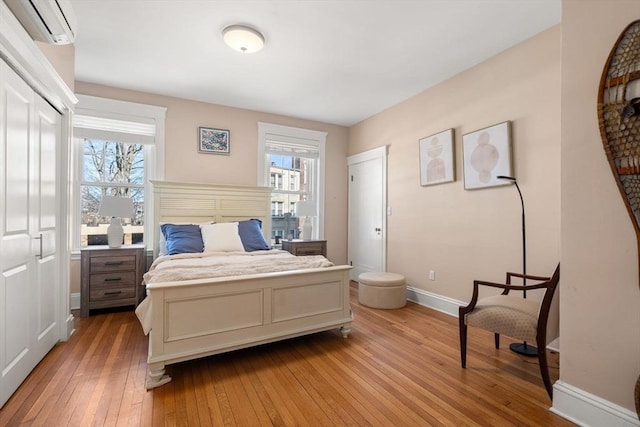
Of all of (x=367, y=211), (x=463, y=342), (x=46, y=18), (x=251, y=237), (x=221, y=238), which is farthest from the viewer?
(x=367, y=211)

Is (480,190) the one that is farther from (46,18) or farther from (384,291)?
(46,18)

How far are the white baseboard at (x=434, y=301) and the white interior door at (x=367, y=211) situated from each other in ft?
2.02

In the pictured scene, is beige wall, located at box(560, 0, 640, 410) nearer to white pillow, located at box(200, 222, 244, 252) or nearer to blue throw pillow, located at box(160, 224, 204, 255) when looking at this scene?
white pillow, located at box(200, 222, 244, 252)

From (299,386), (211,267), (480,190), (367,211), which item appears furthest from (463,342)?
(367,211)

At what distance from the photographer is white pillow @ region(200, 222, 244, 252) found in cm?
341

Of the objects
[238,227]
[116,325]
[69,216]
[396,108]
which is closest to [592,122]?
[396,108]

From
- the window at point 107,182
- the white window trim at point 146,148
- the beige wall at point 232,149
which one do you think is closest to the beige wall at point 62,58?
the white window trim at point 146,148

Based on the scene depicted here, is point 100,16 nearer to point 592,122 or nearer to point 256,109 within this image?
point 256,109

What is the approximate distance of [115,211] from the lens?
3346 mm

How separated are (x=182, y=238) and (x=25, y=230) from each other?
1.44 meters

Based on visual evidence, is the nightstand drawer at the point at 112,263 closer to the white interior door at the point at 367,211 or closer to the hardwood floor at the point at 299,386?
the hardwood floor at the point at 299,386

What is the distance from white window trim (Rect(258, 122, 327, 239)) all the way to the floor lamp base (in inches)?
121

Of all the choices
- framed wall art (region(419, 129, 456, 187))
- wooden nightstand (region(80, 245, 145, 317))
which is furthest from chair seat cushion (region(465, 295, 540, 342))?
wooden nightstand (region(80, 245, 145, 317))

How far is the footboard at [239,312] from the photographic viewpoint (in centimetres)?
200
